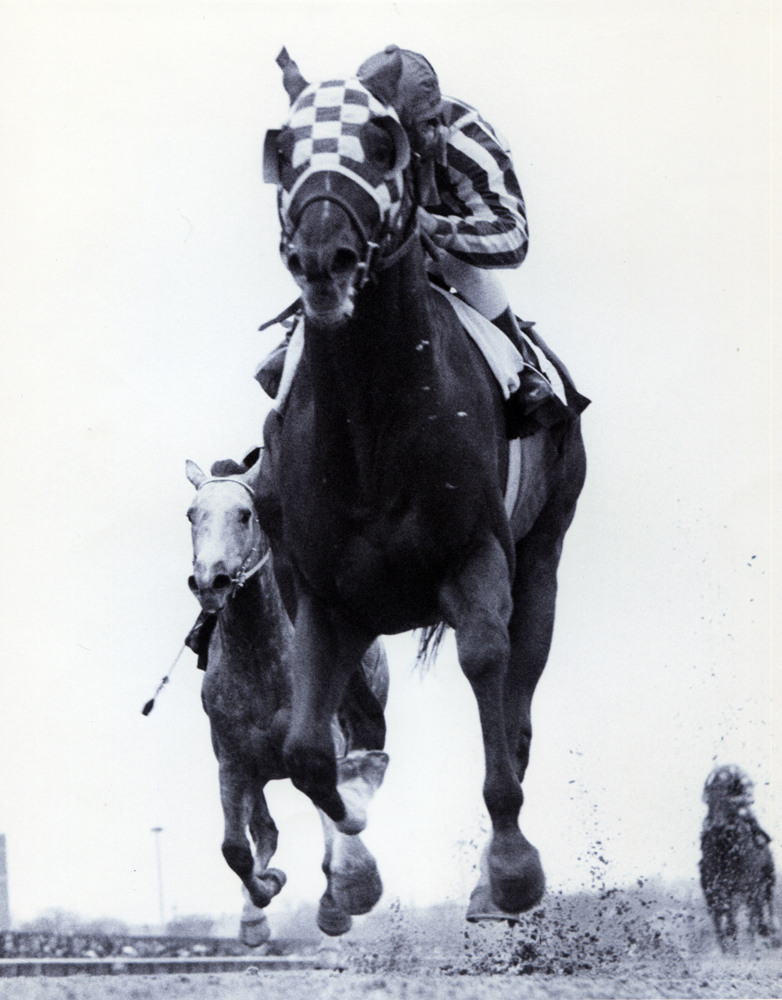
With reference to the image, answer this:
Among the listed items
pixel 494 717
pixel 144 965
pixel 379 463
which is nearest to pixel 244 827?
pixel 144 965

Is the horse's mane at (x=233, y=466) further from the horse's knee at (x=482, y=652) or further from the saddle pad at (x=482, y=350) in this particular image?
the horse's knee at (x=482, y=652)

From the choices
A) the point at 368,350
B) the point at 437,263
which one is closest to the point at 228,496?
the point at 437,263

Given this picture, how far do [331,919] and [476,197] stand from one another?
3817mm

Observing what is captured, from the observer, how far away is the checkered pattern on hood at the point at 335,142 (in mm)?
6176

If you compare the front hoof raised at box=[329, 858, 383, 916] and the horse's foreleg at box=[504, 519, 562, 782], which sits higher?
the horse's foreleg at box=[504, 519, 562, 782]

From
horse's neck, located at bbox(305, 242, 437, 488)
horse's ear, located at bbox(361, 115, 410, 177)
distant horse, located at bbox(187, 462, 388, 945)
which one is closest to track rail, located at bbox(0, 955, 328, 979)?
distant horse, located at bbox(187, 462, 388, 945)

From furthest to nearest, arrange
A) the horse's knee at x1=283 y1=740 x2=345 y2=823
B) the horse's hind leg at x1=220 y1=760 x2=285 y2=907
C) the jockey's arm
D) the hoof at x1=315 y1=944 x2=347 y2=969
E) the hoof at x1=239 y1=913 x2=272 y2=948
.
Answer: the hoof at x1=239 y1=913 x2=272 y2=948
the horse's hind leg at x1=220 y1=760 x2=285 y2=907
the hoof at x1=315 y1=944 x2=347 y2=969
the jockey's arm
the horse's knee at x1=283 y1=740 x2=345 y2=823

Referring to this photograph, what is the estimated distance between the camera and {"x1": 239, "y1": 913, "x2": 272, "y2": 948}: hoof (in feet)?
36.1

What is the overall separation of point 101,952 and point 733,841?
3472 mm

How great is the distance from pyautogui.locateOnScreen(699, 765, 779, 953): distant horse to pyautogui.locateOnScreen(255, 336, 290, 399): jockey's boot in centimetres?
348

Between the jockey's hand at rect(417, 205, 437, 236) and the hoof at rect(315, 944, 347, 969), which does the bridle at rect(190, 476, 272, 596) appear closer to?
the hoof at rect(315, 944, 347, 969)

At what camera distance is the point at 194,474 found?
33.7 feet

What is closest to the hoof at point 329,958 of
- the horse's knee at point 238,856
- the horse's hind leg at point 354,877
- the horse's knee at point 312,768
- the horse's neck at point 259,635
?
the horse's knee at point 238,856

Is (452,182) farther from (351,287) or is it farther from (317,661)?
(317,661)
